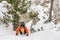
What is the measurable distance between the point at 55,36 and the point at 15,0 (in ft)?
8.15

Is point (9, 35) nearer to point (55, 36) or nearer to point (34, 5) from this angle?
point (55, 36)

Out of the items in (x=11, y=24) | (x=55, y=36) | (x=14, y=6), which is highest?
(x=14, y=6)

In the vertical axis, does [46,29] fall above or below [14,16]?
below

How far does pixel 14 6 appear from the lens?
9.70 meters

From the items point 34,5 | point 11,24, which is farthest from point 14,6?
point 34,5

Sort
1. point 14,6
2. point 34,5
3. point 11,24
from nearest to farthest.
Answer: point 14,6, point 11,24, point 34,5

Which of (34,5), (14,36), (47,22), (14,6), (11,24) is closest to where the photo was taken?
(14,36)

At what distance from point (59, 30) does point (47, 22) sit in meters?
1.01

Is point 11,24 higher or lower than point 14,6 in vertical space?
lower

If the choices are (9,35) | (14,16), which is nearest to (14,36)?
(9,35)

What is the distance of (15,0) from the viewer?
984 centimetres

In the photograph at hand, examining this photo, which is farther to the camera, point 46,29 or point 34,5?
point 34,5

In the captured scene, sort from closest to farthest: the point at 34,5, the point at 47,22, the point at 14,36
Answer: the point at 14,36, the point at 47,22, the point at 34,5

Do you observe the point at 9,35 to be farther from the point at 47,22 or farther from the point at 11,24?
the point at 47,22
